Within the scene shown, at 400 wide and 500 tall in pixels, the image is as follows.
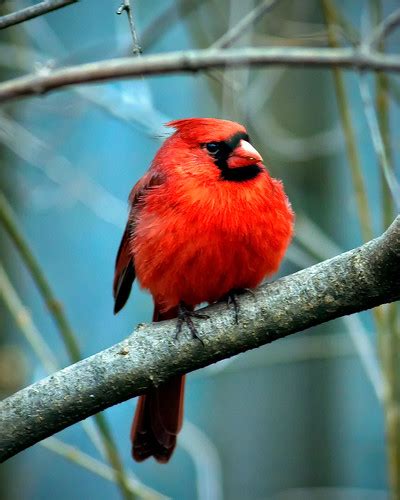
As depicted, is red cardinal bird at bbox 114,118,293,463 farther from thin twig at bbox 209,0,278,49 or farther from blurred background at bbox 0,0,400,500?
blurred background at bbox 0,0,400,500

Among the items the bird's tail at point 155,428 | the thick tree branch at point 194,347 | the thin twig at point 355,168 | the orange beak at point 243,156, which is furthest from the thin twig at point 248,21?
the thick tree branch at point 194,347

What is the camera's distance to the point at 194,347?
2299 mm

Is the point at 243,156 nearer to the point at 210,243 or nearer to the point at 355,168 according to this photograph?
the point at 210,243

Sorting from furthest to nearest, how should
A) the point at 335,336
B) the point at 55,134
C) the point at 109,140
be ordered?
the point at 109,140 → the point at 55,134 → the point at 335,336

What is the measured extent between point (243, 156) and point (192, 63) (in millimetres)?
444

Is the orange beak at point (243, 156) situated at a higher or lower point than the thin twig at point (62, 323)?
higher

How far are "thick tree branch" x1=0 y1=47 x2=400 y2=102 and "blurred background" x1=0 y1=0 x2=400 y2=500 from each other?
20.7 inches

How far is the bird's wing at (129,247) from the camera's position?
9.88ft

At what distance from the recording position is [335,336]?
193 inches

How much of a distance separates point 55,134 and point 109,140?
54.2 inches

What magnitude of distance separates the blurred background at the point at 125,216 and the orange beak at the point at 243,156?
816 mm

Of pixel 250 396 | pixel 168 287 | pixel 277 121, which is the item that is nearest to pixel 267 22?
pixel 277 121

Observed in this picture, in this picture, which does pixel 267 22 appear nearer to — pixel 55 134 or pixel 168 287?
pixel 55 134

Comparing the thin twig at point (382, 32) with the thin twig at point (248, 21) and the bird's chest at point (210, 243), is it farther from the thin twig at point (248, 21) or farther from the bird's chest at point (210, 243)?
the bird's chest at point (210, 243)
